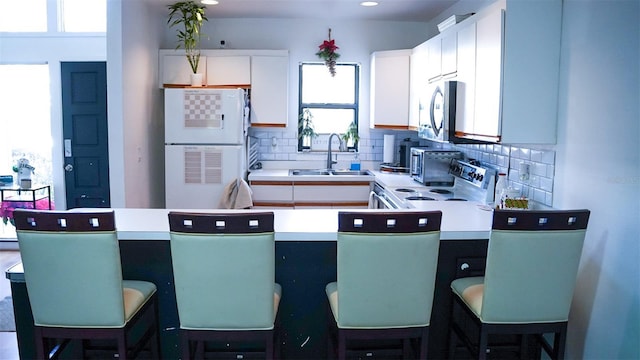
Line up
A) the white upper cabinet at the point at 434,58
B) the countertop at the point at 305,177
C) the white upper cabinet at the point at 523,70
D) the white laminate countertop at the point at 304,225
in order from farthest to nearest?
the countertop at the point at 305,177 → the white upper cabinet at the point at 434,58 → the white upper cabinet at the point at 523,70 → the white laminate countertop at the point at 304,225

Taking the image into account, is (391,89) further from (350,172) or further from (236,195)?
(236,195)

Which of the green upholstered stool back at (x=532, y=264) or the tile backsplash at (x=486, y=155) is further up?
the tile backsplash at (x=486, y=155)

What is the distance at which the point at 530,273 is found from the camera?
211 centimetres

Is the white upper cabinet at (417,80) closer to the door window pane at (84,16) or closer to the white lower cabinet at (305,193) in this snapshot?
the white lower cabinet at (305,193)

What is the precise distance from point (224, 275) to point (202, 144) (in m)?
2.86

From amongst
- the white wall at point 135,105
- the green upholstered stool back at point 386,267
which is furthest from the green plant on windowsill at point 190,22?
the green upholstered stool back at point 386,267

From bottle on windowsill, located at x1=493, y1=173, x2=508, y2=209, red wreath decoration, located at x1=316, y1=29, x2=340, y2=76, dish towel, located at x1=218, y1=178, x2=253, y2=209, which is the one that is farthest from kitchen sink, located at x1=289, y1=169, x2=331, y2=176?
bottle on windowsill, located at x1=493, y1=173, x2=508, y2=209

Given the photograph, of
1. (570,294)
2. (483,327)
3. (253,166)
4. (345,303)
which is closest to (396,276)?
(345,303)

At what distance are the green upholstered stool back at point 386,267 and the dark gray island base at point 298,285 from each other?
1.64 feet

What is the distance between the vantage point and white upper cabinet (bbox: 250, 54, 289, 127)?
5.04 meters

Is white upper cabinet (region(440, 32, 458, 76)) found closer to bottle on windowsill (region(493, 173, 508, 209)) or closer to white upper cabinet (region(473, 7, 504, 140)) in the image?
white upper cabinet (region(473, 7, 504, 140))

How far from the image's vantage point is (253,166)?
5.40m

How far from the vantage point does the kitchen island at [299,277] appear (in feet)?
8.32

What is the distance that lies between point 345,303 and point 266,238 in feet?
1.39
